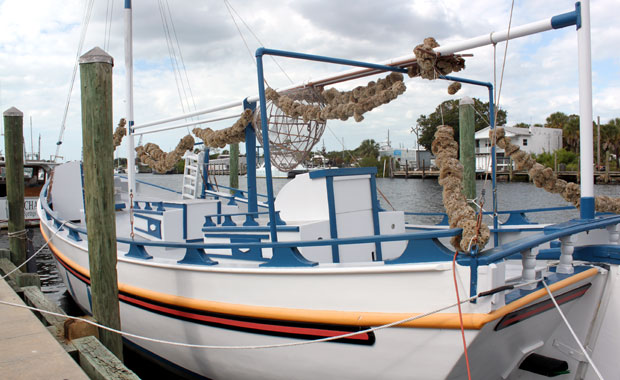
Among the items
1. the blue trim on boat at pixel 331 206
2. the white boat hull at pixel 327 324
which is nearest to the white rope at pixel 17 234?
the white boat hull at pixel 327 324

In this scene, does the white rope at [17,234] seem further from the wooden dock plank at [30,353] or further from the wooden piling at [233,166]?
the wooden piling at [233,166]

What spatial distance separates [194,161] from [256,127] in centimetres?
384

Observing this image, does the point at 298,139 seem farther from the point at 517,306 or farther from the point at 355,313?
the point at 517,306

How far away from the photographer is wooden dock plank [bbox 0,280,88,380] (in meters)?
4.32

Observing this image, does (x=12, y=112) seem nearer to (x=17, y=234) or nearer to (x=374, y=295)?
(x=17, y=234)

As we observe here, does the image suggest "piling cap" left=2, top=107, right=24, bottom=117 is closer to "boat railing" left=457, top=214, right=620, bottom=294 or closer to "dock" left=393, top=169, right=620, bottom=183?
"boat railing" left=457, top=214, right=620, bottom=294

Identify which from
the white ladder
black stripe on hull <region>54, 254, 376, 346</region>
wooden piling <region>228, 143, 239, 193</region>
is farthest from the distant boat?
black stripe on hull <region>54, 254, 376, 346</region>

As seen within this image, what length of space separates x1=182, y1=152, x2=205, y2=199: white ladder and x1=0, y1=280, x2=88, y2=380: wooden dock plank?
213 inches

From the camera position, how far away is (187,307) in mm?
5781

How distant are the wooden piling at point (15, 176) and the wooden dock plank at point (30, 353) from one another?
4963 millimetres

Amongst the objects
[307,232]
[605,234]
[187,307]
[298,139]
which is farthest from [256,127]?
[605,234]

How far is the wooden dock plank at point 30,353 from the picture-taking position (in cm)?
432

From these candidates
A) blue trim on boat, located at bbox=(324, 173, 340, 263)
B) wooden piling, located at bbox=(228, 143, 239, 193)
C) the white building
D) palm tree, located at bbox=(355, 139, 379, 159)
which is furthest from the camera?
palm tree, located at bbox=(355, 139, 379, 159)

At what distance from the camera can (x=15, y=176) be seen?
10.1m
